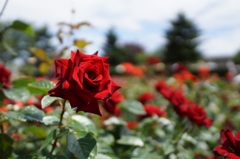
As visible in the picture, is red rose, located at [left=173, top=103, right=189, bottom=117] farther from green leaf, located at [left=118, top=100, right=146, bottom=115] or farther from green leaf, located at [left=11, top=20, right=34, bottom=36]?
green leaf, located at [left=11, top=20, right=34, bottom=36]

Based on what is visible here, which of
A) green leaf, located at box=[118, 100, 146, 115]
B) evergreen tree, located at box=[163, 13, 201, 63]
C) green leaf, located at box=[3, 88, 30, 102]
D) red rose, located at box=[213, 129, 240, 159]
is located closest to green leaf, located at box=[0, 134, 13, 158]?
green leaf, located at box=[3, 88, 30, 102]

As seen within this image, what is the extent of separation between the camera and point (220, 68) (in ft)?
67.5

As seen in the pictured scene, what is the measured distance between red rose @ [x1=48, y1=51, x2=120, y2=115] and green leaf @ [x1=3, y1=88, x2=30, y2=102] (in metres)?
0.39

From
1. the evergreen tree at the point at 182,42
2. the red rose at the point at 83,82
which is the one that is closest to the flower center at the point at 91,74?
the red rose at the point at 83,82

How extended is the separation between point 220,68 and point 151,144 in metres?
20.1

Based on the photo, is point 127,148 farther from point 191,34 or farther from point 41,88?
point 191,34

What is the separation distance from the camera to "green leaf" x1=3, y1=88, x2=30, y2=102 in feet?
4.14

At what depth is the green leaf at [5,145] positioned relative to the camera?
3.98 feet

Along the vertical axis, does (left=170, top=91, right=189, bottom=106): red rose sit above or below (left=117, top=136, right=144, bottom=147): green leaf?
above

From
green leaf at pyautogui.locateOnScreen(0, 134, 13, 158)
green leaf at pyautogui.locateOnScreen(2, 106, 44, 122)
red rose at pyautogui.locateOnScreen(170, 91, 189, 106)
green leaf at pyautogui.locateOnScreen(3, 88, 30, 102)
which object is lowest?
green leaf at pyautogui.locateOnScreen(0, 134, 13, 158)

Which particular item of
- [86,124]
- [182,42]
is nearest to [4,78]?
[86,124]

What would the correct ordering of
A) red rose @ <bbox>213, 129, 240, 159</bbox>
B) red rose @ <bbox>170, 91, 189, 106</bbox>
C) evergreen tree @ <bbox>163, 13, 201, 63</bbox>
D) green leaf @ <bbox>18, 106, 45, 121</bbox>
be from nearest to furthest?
red rose @ <bbox>213, 129, 240, 159</bbox>, green leaf @ <bbox>18, 106, 45, 121</bbox>, red rose @ <bbox>170, 91, 189, 106</bbox>, evergreen tree @ <bbox>163, 13, 201, 63</bbox>

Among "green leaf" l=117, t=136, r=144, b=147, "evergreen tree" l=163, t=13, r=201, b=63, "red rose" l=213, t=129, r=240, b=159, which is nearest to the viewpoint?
"red rose" l=213, t=129, r=240, b=159

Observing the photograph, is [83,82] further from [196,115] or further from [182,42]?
[182,42]
